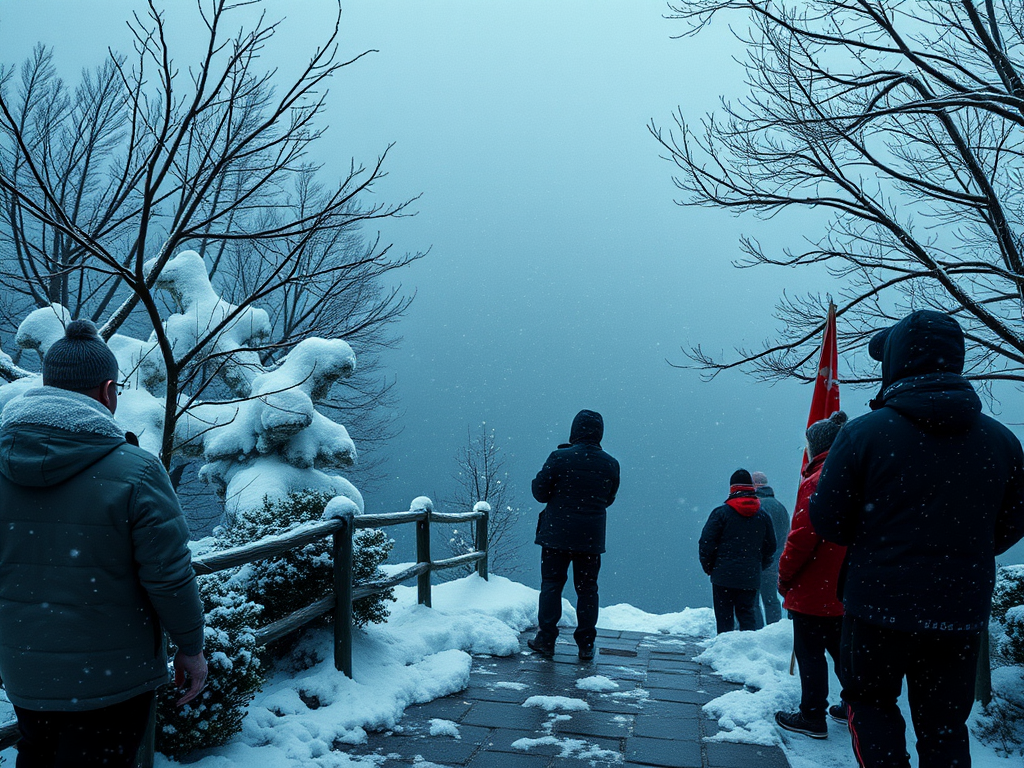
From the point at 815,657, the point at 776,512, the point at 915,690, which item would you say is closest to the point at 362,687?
the point at 815,657

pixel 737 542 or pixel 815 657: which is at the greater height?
pixel 815 657

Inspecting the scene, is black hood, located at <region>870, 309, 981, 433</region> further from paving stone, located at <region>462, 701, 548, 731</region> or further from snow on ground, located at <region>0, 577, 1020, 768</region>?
paving stone, located at <region>462, 701, 548, 731</region>

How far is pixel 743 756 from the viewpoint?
3.60m

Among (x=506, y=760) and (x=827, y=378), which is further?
(x=827, y=378)

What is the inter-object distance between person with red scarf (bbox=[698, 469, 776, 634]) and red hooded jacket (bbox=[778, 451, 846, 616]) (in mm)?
2722

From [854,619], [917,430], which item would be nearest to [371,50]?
[917,430]

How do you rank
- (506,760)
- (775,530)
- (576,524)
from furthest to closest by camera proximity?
(775,530) < (576,524) < (506,760)

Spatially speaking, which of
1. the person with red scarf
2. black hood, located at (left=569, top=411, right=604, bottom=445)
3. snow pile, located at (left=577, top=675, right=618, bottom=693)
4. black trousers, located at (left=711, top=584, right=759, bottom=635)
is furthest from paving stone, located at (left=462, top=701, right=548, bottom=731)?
black trousers, located at (left=711, top=584, right=759, bottom=635)

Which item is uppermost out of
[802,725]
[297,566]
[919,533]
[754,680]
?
[919,533]

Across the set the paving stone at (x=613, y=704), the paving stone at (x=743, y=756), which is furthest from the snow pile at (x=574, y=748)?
the paving stone at (x=613, y=704)

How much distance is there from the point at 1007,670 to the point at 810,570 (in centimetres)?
183

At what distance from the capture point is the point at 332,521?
14.8ft

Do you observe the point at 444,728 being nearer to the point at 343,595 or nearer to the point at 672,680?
the point at 343,595

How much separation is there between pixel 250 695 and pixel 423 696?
1.30 m
